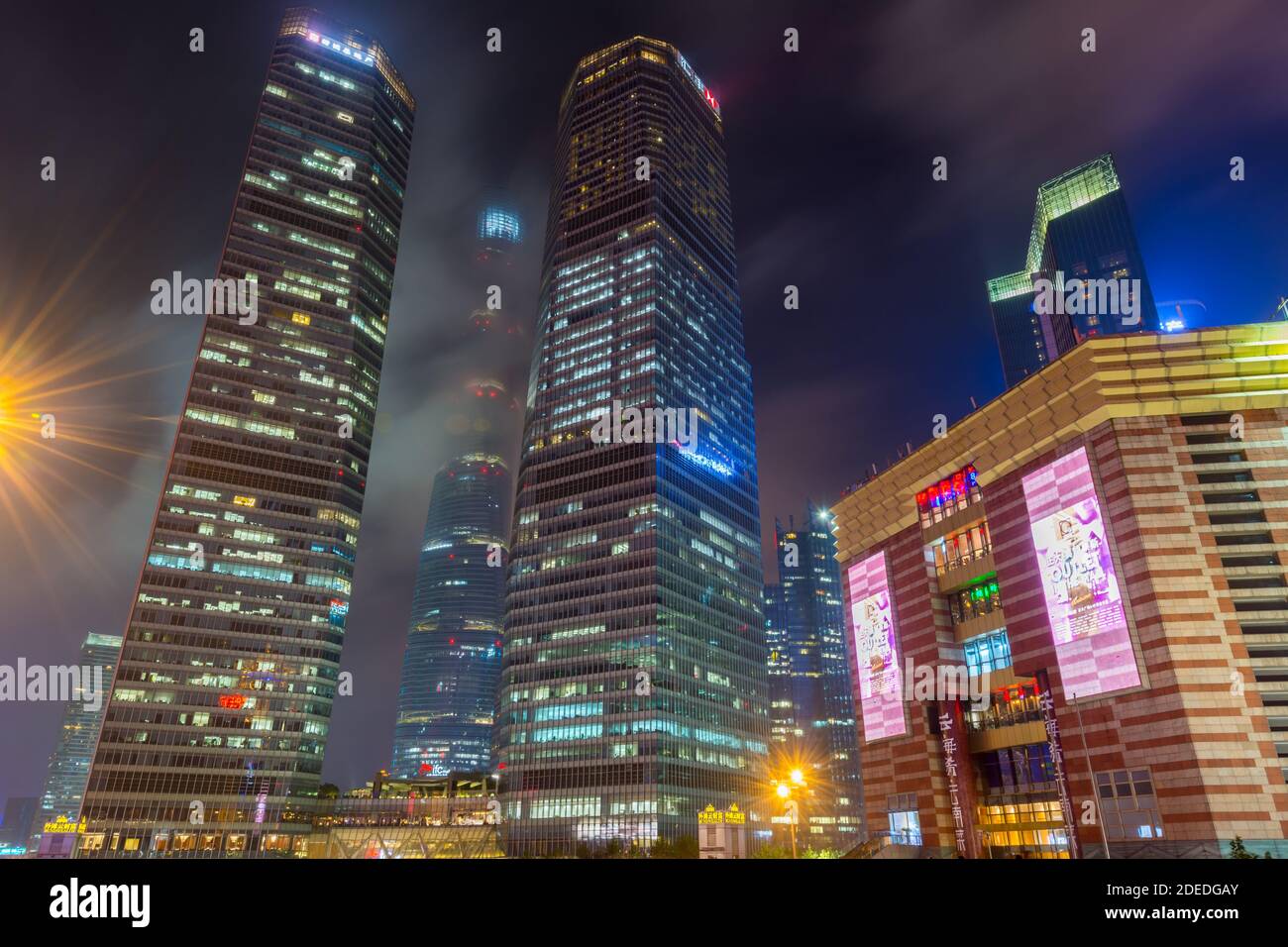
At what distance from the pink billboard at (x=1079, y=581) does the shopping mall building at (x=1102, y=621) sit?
160 millimetres

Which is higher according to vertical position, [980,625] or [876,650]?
[980,625]

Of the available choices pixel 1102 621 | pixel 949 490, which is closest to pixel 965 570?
pixel 949 490

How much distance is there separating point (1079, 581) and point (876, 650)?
30.8 metres

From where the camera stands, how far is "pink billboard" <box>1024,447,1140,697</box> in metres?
67.0

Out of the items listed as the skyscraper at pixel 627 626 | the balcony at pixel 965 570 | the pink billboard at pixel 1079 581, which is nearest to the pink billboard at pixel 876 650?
the balcony at pixel 965 570

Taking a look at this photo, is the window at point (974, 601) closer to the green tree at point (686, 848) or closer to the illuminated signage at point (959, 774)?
the illuminated signage at point (959, 774)

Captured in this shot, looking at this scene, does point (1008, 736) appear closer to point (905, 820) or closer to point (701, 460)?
point (905, 820)

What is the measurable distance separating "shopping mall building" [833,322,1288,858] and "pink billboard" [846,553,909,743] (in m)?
0.45

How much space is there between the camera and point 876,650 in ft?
318
